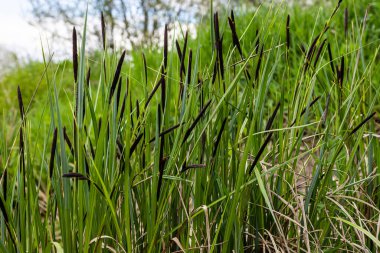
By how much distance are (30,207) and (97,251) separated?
20cm

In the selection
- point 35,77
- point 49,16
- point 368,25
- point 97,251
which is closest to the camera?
point 97,251

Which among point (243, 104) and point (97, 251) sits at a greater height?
point (243, 104)

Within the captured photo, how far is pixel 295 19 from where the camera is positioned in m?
4.45

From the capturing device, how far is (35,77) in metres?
8.11

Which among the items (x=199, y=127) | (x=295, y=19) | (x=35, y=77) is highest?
(x=295, y=19)

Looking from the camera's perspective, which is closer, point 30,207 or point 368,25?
point 30,207

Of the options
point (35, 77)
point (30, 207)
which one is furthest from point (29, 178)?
point (35, 77)

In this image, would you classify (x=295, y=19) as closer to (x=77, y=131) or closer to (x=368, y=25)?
(x=368, y=25)

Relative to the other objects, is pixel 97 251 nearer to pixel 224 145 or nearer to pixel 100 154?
pixel 100 154

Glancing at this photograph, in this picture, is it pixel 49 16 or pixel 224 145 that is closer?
pixel 224 145

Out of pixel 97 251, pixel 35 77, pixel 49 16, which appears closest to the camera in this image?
pixel 97 251

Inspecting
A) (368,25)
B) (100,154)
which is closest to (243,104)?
(100,154)

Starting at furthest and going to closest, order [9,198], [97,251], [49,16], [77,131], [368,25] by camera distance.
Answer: [49,16] → [368,25] → [9,198] → [97,251] → [77,131]

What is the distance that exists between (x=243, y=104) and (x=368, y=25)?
3155mm
